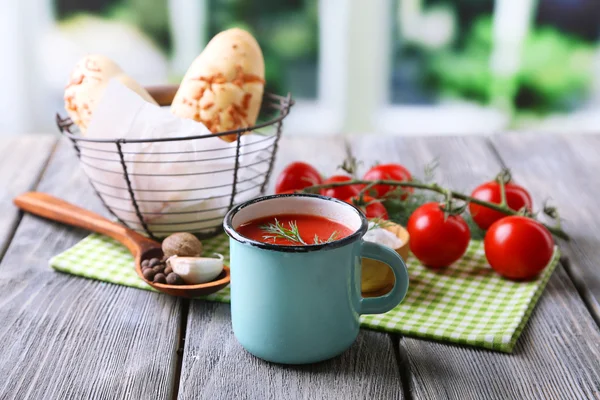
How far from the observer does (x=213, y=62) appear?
1.12 m

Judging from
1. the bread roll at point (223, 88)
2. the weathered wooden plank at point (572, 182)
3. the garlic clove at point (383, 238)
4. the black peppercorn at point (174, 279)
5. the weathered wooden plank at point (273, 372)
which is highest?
the bread roll at point (223, 88)

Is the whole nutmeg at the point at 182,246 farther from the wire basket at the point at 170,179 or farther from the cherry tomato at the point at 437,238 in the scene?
the cherry tomato at the point at 437,238

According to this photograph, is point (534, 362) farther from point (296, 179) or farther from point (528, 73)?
point (528, 73)

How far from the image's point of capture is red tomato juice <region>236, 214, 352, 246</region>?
0.79 meters

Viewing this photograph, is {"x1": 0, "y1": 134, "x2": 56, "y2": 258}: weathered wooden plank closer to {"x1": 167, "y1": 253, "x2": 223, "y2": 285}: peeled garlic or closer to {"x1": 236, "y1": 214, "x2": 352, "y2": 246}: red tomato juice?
{"x1": 167, "y1": 253, "x2": 223, "y2": 285}: peeled garlic

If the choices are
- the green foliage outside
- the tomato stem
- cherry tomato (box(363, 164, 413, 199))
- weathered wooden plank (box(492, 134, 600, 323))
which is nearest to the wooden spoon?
the tomato stem

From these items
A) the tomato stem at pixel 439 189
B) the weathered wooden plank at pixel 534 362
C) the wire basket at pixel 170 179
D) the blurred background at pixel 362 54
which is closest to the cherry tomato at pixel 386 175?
the tomato stem at pixel 439 189

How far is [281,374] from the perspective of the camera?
2.50ft

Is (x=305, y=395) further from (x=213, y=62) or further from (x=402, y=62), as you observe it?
(x=402, y=62)

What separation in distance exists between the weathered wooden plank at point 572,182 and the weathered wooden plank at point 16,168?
859 mm

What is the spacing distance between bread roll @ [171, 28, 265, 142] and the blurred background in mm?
1644

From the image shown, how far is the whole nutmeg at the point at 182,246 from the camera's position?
Result: 0.97 meters

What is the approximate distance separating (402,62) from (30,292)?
89.1 inches

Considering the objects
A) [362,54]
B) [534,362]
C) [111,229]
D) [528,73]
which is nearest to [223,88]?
[111,229]
